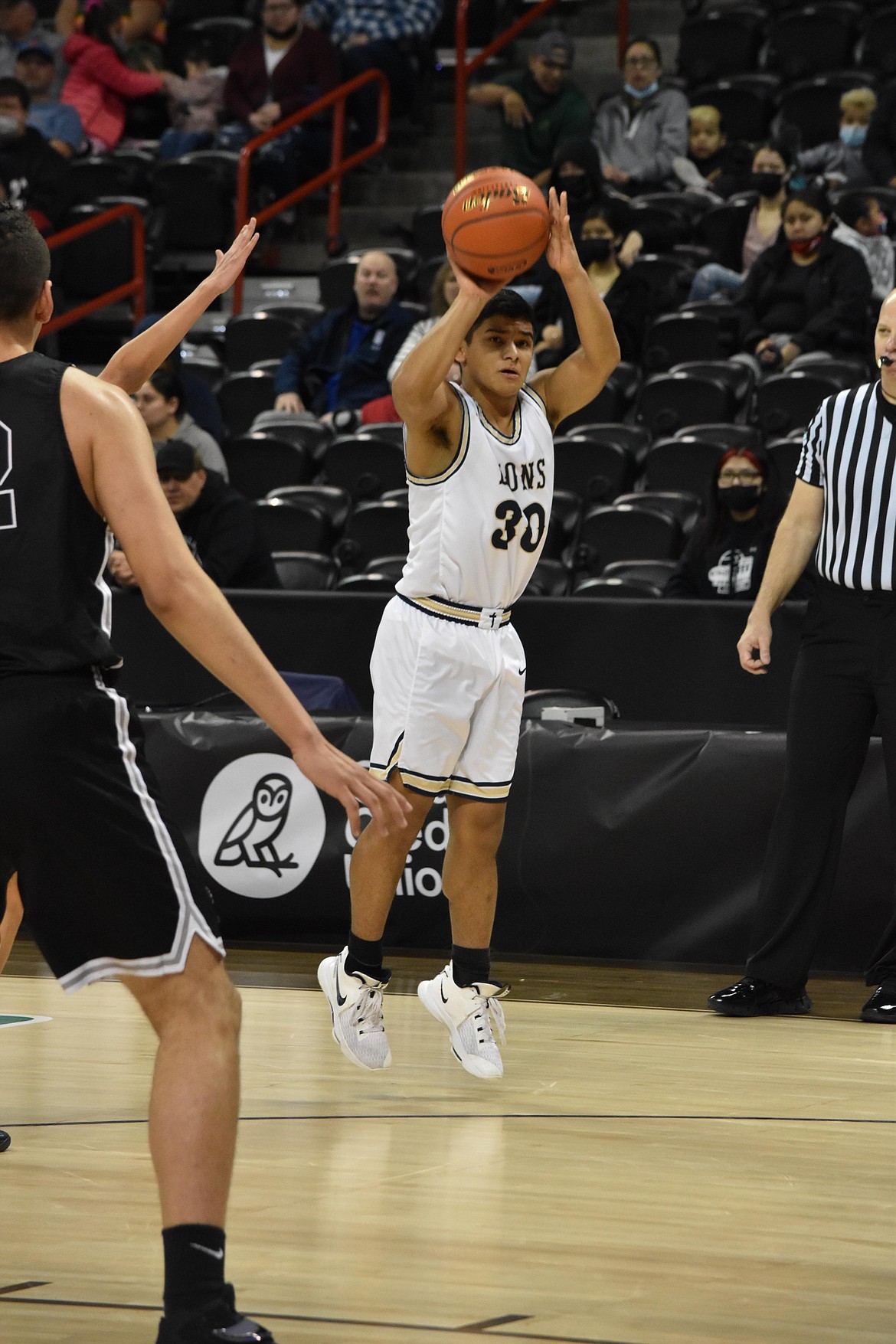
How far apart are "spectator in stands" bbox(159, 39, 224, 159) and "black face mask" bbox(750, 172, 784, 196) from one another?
479 cm

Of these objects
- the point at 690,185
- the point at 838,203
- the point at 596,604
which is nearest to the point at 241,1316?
the point at 596,604

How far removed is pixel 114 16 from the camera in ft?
49.5

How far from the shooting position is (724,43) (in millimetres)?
13453

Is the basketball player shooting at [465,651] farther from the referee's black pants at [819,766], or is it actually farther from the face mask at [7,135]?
the face mask at [7,135]

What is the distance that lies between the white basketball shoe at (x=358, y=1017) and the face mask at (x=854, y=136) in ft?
27.7

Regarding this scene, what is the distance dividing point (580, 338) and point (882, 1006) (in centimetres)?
209

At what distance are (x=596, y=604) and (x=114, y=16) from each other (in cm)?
919

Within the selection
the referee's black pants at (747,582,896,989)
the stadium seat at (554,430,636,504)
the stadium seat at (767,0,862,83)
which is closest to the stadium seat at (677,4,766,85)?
the stadium seat at (767,0,862,83)

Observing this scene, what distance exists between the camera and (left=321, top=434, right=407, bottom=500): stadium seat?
9.99 metres

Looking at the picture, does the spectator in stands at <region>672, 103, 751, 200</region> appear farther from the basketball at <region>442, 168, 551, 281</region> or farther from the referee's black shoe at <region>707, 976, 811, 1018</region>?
the basketball at <region>442, 168, 551, 281</region>

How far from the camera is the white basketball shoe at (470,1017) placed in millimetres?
4773

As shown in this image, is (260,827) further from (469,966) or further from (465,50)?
(465,50)

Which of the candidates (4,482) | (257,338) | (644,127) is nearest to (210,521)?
(257,338)

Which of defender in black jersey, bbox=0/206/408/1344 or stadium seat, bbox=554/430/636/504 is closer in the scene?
defender in black jersey, bbox=0/206/408/1344
